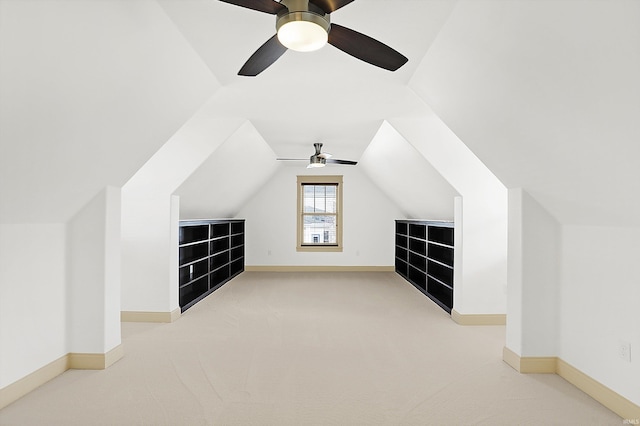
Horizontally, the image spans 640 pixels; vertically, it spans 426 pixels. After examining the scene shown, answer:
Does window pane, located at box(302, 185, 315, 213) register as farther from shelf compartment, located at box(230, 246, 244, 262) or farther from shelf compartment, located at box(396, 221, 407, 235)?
shelf compartment, located at box(396, 221, 407, 235)

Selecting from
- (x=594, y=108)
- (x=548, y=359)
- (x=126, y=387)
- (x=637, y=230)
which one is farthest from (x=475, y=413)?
(x=126, y=387)

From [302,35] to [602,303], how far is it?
2.87 metres

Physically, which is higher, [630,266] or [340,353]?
[630,266]

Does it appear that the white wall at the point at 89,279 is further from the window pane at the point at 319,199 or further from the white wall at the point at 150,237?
the window pane at the point at 319,199

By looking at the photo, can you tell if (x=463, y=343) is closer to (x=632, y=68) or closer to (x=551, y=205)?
(x=551, y=205)

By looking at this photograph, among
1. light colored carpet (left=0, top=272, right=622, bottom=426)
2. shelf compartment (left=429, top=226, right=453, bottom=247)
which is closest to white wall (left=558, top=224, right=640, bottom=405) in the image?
light colored carpet (left=0, top=272, right=622, bottom=426)

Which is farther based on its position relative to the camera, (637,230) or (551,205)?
(551,205)

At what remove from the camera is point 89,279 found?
3.45 m

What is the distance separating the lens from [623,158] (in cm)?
211

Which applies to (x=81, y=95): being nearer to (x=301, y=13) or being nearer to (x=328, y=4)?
(x=301, y=13)

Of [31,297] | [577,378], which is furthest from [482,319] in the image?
[31,297]

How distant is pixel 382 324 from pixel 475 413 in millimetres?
2230

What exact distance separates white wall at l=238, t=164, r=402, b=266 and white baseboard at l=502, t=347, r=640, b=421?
5.55m

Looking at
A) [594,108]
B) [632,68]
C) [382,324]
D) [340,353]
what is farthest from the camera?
[382,324]
